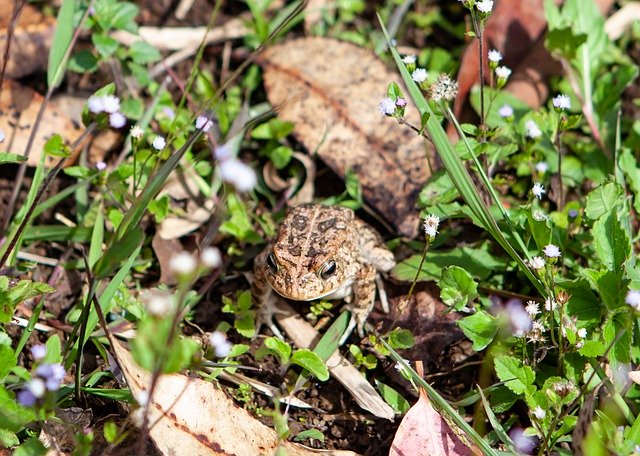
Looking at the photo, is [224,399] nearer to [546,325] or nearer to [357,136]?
[546,325]

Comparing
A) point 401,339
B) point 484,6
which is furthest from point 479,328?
point 484,6

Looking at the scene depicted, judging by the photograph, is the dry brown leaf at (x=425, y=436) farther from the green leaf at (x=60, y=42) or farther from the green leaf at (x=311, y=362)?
the green leaf at (x=60, y=42)

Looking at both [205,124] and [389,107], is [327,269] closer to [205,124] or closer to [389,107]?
[389,107]

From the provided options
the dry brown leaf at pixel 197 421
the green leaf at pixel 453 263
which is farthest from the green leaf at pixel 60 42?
the green leaf at pixel 453 263

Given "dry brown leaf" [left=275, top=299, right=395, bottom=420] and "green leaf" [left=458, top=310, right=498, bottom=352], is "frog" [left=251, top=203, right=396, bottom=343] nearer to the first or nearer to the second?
"dry brown leaf" [left=275, top=299, right=395, bottom=420]

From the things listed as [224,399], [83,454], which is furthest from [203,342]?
[83,454]
